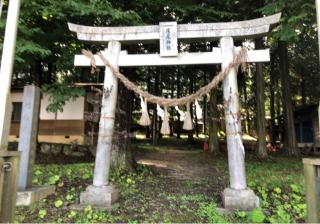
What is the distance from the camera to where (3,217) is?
3.32m

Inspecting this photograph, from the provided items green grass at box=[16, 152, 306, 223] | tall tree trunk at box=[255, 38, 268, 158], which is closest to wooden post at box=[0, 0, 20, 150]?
green grass at box=[16, 152, 306, 223]

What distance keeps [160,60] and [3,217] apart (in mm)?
4221

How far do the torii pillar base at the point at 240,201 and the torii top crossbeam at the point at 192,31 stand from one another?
3.09m

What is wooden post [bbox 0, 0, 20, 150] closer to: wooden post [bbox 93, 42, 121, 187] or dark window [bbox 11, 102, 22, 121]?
wooden post [bbox 93, 42, 121, 187]

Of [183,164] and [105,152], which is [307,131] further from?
[105,152]

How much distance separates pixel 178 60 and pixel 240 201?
118 inches

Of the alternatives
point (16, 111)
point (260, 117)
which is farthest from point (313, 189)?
point (16, 111)

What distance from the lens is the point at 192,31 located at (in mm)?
6371

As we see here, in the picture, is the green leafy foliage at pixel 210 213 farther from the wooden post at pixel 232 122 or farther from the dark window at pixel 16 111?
the dark window at pixel 16 111

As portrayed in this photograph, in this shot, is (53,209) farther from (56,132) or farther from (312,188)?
(56,132)

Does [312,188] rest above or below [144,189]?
above

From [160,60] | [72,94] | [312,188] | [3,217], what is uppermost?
[160,60]

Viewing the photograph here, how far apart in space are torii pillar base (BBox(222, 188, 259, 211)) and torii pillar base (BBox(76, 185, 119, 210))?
2.19m

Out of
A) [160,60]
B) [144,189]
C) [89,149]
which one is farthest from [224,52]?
[89,149]
